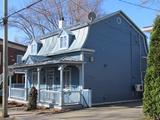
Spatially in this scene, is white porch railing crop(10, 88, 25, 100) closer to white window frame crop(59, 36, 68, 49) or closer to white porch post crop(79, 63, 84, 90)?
white window frame crop(59, 36, 68, 49)

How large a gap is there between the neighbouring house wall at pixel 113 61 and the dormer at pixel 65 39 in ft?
6.10

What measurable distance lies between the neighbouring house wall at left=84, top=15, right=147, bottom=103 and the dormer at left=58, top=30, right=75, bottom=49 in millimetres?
1860

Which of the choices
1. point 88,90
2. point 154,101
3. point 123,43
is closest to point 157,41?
point 154,101

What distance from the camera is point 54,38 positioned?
30219mm

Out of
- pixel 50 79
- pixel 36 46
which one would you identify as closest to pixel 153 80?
pixel 50 79

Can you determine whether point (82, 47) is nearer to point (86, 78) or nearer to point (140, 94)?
point (86, 78)

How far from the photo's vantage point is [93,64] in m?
25.6

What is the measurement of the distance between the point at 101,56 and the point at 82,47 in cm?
198

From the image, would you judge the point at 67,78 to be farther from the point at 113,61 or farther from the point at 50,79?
the point at 113,61

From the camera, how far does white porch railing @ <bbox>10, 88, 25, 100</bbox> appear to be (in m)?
29.8

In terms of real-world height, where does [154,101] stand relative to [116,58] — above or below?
below

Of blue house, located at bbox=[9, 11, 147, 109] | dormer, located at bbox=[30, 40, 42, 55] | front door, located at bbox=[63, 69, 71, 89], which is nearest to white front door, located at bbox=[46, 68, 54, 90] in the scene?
blue house, located at bbox=[9, 11, 147, 109]

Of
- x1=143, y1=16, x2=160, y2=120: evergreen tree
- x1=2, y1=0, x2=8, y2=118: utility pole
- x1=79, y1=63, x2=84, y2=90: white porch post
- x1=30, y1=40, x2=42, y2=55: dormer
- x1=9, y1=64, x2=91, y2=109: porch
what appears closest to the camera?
x1=143, y1=16, x2=160, y2=120: evergreen tree

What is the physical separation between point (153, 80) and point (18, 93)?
1907 centimetres
